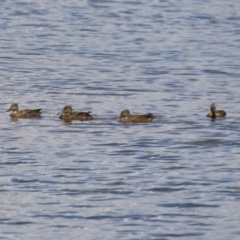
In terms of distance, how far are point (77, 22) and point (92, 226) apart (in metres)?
19.6

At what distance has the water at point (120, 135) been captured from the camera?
499 inches

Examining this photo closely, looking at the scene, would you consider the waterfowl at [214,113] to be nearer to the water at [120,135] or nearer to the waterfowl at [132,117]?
the water at [120,135]

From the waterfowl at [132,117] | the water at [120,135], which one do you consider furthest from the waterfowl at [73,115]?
the waterfowl at [132,117]

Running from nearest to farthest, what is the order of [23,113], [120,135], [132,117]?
[120,135] < [132,117] < [23,113]

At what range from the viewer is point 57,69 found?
908 inches

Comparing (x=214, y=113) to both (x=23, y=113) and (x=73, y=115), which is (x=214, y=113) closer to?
(x=73, y=115)

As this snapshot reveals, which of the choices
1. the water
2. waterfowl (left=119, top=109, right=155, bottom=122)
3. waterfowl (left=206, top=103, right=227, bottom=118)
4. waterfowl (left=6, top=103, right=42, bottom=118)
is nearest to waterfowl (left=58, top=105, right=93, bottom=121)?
the water

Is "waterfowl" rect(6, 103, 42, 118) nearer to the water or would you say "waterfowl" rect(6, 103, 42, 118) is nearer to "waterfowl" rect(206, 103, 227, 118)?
the water

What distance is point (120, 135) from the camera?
17062mm

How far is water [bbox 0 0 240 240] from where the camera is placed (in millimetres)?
12680

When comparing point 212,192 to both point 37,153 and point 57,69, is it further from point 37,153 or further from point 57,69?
point 57,69

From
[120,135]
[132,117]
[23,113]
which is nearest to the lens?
[120,135]

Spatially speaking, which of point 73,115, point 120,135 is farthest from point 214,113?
point 73,115

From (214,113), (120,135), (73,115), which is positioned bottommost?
(120,135)
